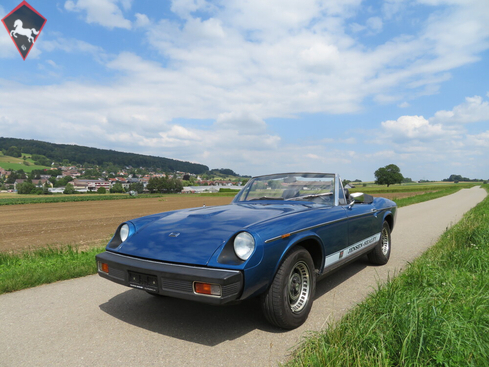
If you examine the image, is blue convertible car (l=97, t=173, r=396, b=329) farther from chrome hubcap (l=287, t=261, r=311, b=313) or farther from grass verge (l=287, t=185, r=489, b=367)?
grass verge (l=287, t=185, r=489, b=367)

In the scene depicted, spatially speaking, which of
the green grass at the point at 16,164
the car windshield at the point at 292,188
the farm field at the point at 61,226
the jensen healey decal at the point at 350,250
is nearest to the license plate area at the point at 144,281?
the jensen healey decal at the point at 350,250

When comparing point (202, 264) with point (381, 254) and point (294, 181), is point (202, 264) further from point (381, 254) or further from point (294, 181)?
point (381, 254)

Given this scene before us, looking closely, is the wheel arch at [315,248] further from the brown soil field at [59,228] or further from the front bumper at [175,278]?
the brown soil field at [59,228]

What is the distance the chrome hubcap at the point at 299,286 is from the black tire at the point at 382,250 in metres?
2.33

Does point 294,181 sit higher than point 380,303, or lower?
higher

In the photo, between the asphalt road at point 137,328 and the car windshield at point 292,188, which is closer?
the asphalt road at point 137,328

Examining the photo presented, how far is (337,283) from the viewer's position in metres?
4.31

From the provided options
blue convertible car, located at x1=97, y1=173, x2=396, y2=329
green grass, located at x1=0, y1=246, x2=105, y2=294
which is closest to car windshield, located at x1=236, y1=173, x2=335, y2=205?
blue convertible car, located at x1=97, y1=173, x2=396, y2=329

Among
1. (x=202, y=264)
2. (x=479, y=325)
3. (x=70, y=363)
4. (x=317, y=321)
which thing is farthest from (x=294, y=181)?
(x=70, y=363)

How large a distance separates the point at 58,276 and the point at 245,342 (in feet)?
10.7

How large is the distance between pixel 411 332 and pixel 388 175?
356ft

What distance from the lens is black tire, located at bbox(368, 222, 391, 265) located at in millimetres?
5095

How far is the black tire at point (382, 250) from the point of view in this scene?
5.10m

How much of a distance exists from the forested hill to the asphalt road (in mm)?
149808
